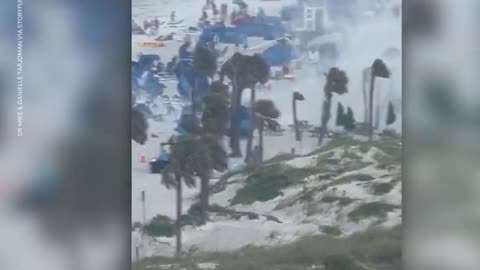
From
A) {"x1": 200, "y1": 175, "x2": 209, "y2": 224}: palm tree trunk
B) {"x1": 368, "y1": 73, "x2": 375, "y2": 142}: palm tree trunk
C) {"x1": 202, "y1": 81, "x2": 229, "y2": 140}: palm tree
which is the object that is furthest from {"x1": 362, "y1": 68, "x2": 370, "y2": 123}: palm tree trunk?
{"x1": 200, "y1": 175, "x2": 209, "y2": 224}: palm tree trunk

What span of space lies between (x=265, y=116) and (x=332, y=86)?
28 cm

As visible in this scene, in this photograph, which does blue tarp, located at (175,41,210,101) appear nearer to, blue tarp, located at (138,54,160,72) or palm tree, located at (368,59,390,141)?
blue tarp, located at (138,54,160,72)

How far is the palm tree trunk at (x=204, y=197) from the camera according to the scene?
2.46 meters

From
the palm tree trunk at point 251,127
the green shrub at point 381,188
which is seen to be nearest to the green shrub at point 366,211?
the green shrub at point 381,188

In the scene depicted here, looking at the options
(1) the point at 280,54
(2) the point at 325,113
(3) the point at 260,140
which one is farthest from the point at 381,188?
(1) the point at 280,54

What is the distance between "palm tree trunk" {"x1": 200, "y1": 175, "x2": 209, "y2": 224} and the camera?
96.7 inches

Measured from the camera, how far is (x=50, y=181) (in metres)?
2.45

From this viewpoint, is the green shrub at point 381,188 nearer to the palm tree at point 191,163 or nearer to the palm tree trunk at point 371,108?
the palm tree trunk at point 371,108

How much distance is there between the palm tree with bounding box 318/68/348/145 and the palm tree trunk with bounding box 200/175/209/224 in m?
0.52

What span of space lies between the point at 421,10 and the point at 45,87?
1486 mm

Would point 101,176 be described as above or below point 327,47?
below

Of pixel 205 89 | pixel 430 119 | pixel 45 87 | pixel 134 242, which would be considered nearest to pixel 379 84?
pixel 430 119

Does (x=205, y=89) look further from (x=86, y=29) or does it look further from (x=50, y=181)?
(x=50, y=181)

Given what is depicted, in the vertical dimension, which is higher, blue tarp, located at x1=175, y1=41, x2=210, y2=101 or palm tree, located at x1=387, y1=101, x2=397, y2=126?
blue tarp, located at x1=175, y1=41, x2=210, y2=101
